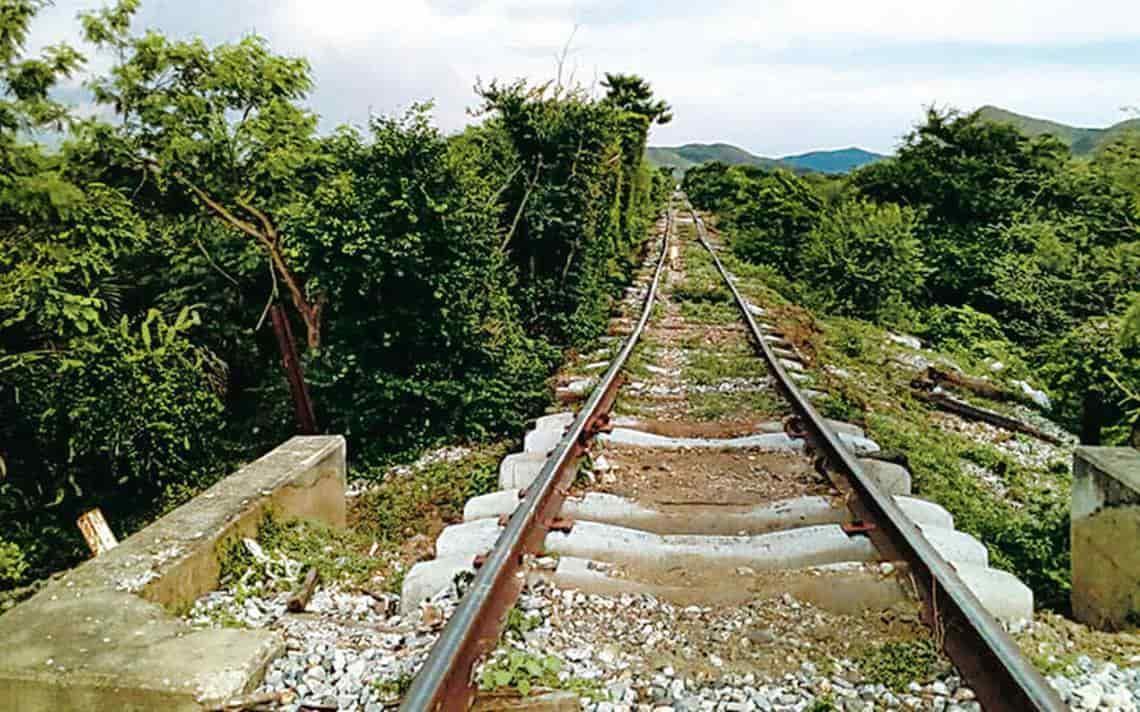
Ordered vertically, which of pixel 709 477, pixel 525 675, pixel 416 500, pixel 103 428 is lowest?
pixel 416 500

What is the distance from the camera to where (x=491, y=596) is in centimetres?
329

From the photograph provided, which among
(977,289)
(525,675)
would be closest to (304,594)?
(525,675)

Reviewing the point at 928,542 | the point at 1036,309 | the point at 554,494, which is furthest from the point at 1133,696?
the point at 1036,309

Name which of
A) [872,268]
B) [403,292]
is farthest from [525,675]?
[872,268]

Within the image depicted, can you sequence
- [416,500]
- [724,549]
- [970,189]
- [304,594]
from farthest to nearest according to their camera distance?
1. [970,189]
2. [416,500]
3. [724,549]
4. [304,594]

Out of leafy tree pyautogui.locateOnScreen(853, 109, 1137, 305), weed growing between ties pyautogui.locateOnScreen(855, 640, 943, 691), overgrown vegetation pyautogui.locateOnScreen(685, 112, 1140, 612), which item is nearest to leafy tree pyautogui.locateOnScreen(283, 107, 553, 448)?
overgrown vegetation pyautogui.locateOnScreen(685, 112, 1140, 612)

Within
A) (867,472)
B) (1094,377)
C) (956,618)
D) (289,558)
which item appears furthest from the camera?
(1094,377)

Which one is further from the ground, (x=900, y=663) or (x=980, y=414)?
(x=900, y=663)

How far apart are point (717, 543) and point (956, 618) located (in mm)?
1161

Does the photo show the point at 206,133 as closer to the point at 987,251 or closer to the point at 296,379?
the point at 296,379

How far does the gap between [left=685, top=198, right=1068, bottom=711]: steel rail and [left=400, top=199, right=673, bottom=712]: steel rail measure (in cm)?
140

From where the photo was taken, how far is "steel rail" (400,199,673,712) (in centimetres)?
265

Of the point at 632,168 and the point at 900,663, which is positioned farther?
the point at 632,168

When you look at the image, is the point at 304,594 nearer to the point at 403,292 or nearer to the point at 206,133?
the point at 403,292
